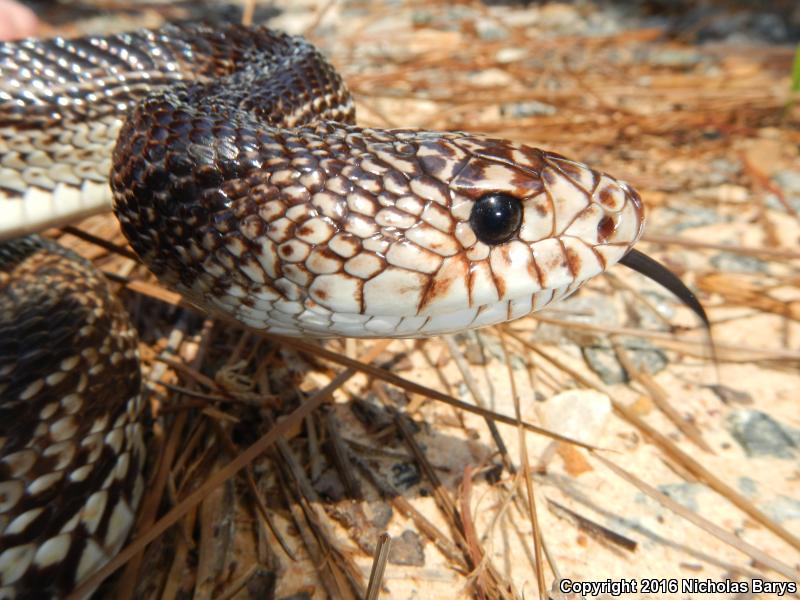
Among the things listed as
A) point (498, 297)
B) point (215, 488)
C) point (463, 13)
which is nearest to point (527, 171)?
point (498, 297)

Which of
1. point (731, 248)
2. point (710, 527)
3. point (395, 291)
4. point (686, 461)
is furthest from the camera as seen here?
point (731, 248)

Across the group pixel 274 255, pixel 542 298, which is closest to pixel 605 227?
pixel 542 298

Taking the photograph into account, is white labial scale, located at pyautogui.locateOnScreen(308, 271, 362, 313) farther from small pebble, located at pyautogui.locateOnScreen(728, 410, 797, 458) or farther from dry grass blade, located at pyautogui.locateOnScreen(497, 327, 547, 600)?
small pebble, located at pyautogui.locateOnScreen(728, 410, 797, 458)

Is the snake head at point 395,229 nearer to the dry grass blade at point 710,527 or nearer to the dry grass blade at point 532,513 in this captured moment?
the dry grass blade at point 532,513

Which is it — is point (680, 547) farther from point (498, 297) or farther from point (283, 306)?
point (283, 306)

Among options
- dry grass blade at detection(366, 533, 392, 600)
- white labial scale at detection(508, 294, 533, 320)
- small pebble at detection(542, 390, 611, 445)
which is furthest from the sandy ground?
white labial scale at detection(508, 294, 533, 320)

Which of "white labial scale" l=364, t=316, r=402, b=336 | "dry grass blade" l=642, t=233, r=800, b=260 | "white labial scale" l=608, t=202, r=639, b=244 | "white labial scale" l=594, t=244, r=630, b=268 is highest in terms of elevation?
"white labial scale" l=608, t=202, r=639, b=244

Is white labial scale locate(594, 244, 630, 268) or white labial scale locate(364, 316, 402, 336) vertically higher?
Result: white labial scale locate(594, 244, 630, 268)

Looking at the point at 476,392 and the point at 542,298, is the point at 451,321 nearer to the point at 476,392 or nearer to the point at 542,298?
the point at 542,298
